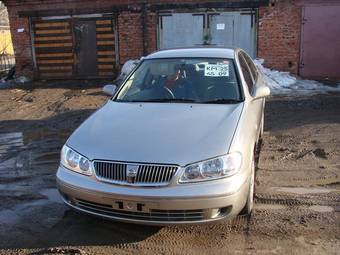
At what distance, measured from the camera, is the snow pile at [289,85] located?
37.6 ft

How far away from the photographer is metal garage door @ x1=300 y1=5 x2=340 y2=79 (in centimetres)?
1281

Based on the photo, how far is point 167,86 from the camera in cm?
478

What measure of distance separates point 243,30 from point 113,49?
4.46 m

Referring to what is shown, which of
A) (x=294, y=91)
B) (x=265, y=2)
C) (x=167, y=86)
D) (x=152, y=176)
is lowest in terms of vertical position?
(x=294, y=91)

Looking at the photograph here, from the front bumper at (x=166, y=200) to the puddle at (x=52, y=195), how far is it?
1.11 m

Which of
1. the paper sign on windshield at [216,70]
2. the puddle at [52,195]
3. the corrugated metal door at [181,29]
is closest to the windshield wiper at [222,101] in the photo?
the paper sign on windshield at [216,70]

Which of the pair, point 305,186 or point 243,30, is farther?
point 243,30

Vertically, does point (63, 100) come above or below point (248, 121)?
below

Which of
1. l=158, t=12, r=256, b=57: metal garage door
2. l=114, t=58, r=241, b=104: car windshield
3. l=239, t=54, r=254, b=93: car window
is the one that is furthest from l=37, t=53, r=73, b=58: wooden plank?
l=239, t=54, r=254, b=93: car window

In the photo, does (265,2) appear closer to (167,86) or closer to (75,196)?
(167,86)

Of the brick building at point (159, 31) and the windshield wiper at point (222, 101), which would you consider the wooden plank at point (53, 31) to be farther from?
the windshield wiper at point (222, 101)

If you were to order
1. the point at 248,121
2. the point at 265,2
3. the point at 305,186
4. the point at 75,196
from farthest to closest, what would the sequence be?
the point at 265,2 < the point at 305,186 < the point at 248,121 < the point at 75,196

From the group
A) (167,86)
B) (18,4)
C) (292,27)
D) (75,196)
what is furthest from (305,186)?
(18,4)

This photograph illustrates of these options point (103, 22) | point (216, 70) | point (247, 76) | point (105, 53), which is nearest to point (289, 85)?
point (105, 53)
